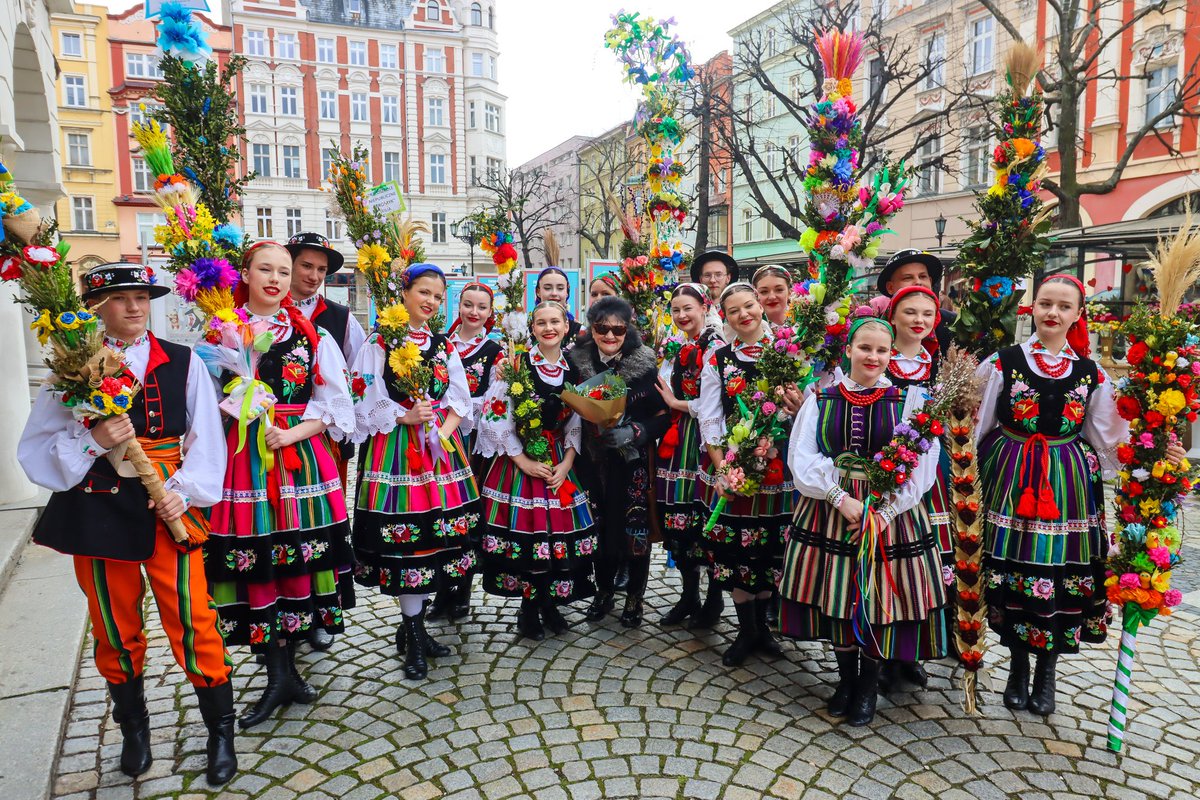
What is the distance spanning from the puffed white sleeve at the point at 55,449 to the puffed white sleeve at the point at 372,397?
131 cm

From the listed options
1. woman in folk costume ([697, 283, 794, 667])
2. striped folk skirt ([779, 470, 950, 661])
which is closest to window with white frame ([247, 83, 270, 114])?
woman in folk costume ([697, 283, 794, 667])

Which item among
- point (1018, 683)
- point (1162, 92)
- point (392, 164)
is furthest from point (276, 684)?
point (392, 164)

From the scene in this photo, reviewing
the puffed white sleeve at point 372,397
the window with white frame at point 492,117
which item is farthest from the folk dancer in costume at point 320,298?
the window with white frame at point 492,117

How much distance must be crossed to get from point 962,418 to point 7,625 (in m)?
5.54

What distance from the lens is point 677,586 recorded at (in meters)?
5.70

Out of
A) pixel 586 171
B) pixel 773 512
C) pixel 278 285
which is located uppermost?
pixel 586 171

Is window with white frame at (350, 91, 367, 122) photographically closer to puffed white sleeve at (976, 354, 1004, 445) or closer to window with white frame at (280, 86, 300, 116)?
window with white frame at (280, 86, 300, 116)

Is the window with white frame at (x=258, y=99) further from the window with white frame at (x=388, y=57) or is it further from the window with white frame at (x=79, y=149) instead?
the window with white frame at (x=79, y=149)

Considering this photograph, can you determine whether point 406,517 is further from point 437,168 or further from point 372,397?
point 437,168

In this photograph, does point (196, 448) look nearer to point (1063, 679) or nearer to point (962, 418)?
point (962, 418)

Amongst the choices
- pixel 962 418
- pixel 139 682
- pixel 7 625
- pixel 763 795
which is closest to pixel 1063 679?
pixel 962 418

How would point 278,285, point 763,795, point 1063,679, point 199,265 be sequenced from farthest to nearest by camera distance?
1. point 1063,679
2. point 278,285
3. point 199,265
4. point 763,795

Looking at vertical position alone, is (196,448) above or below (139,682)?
above

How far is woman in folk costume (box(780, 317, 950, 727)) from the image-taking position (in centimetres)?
354
